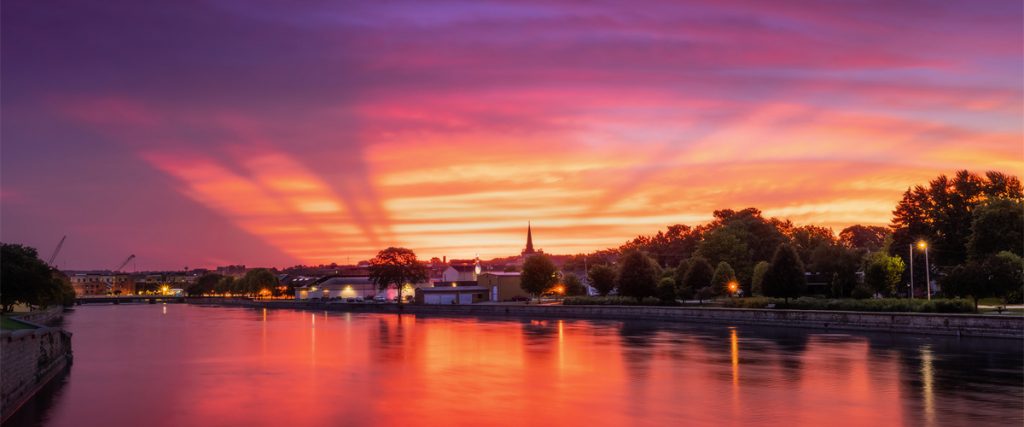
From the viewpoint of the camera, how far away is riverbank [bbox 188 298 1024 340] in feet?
177

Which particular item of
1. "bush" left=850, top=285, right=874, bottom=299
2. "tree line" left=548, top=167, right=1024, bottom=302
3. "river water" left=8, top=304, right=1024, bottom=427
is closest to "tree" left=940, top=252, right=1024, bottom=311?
"tree line" left=548, top=167, right=1024, bottom=302

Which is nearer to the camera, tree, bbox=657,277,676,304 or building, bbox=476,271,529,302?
tree, bbox=657,277,676,304

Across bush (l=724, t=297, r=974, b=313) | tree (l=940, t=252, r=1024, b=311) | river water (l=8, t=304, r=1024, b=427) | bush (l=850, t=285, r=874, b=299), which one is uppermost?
tree (l=940, t=252, r=1024, b=311)

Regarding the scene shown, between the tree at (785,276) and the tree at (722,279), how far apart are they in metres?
20.3

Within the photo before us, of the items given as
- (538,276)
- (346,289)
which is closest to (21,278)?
(538,276)

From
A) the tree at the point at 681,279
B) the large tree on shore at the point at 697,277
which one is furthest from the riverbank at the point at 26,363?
the large tree on shore at the point at 697,277

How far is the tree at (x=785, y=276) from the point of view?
7744cm

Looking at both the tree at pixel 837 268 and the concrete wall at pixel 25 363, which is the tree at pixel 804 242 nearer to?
the tree at pixel 837 268

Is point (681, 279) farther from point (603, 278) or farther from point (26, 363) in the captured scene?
point (26, 363)

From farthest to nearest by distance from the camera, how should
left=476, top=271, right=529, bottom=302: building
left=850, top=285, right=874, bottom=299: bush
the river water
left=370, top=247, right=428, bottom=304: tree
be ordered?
left=370, top=247, right=428, bottom=304: tree < left=476, top=271, right=529, bottom=302: building < left=850, top=285, right=874, bottom=299: bush < the river water

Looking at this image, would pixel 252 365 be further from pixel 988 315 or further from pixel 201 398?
pixel 988 315

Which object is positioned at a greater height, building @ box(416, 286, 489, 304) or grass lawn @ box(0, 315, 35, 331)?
grass lawn @ box(0, 315, 35, 331)

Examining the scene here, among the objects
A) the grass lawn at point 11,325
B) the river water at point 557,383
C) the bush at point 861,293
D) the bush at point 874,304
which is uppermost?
the grass lawn at point 11,325

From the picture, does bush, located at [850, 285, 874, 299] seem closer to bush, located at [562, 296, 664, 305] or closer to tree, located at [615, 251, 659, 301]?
bush, located at [562, 296, 664, 305]
